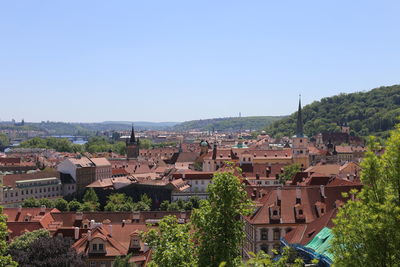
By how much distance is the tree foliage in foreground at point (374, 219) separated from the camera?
54.6 feet

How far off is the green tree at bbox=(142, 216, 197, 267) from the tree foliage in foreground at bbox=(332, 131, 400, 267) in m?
5.65

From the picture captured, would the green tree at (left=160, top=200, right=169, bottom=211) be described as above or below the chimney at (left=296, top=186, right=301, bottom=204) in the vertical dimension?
below

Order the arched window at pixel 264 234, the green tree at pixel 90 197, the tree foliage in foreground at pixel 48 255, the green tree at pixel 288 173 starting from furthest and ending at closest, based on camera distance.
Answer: the green tree at pixel 288 173
the green tree at pixel 90 197
the arched window at pixel 264 234
the tree foliage in foreground at pixel 48 255

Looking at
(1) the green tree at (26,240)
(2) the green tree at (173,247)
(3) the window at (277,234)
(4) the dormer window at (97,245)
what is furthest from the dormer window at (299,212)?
(2) the green tree at (173,247)

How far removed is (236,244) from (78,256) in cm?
1872

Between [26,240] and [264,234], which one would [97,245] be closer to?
[26,240]

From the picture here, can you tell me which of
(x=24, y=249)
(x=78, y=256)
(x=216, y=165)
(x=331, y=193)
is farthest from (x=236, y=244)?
(x=216, y=165)

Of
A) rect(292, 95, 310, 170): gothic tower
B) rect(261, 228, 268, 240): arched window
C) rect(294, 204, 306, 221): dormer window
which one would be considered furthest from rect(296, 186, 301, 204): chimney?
rect(292, 95, 310, 170): gothic tower

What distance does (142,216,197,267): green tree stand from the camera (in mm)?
20781

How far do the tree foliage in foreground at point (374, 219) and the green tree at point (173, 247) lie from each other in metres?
5.65

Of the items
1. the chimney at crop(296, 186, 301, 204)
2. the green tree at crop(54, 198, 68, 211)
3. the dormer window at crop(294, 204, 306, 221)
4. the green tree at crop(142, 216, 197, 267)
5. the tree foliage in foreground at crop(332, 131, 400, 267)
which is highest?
the tree foliage in foreground at crop(332, 131, 400, 267)

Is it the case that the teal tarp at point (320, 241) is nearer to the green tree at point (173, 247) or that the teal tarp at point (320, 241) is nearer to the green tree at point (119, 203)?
the green tree at point (173, 247)

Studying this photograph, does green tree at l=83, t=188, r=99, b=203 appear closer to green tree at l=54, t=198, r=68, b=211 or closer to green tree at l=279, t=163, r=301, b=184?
green tree at l=54, t=198, r=68, b=211

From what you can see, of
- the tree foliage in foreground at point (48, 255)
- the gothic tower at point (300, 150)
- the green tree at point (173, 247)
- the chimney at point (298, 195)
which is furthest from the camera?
the gothic tower at point (300, 150)
